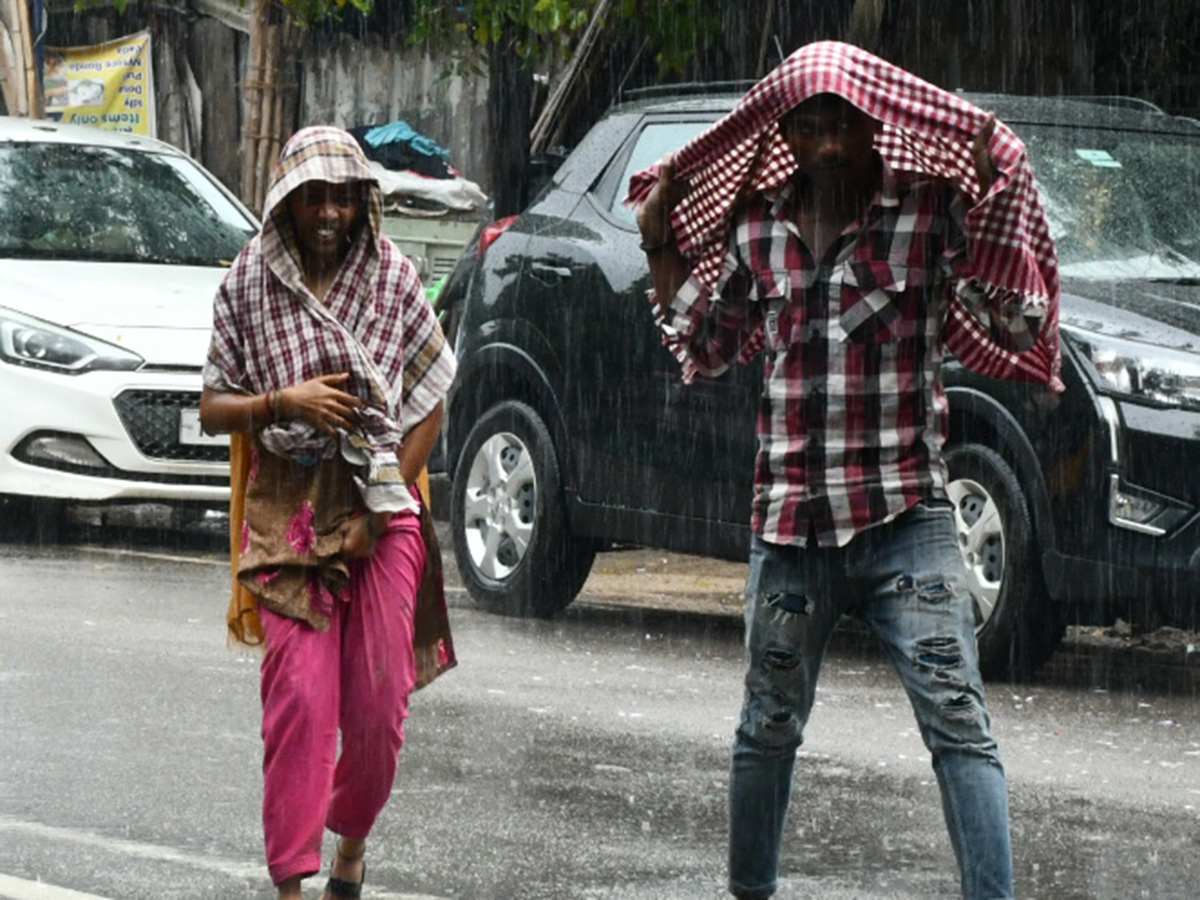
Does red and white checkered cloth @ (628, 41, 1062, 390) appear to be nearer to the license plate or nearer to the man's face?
the man's face

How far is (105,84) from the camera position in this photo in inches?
900

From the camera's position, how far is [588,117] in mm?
16266

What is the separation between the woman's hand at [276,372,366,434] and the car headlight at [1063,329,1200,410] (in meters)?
3.66

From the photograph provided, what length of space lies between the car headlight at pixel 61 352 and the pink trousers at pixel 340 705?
6573 millimetres

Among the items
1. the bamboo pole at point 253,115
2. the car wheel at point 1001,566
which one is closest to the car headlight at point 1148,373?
the car wheel at point 1001,566

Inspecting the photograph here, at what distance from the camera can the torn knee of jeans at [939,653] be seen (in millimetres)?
4969

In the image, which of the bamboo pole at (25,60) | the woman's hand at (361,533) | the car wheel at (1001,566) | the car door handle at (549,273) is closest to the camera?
the woman's hand at (361,533)

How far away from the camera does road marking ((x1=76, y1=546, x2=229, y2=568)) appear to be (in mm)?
12203

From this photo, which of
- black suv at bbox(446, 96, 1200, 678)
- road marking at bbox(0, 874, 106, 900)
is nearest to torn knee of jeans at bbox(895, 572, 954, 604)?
road marking at bbox(0, 874, 106, 900)

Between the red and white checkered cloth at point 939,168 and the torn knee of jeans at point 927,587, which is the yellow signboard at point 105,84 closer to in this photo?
the red and white checkered cloth at point 939,168

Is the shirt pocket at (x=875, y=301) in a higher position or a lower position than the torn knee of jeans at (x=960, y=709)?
higher

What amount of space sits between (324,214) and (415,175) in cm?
1304

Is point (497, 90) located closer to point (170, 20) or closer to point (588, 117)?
point (588, 117)

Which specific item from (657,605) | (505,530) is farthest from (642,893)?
(657,605)
